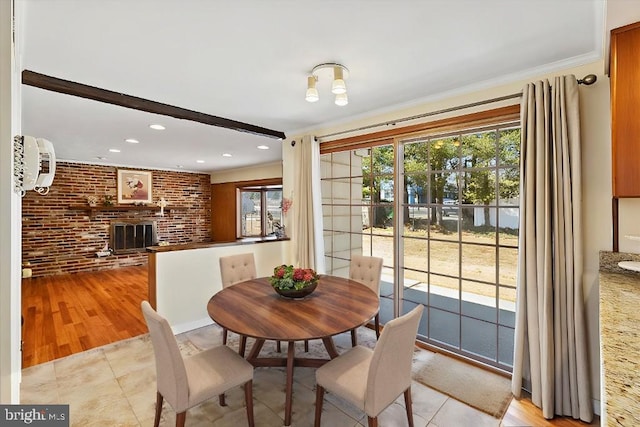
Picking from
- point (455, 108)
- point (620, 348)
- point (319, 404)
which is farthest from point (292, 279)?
point (455, 108)

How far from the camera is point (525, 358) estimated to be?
218 centimetres

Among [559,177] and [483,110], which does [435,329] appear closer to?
[559,177]

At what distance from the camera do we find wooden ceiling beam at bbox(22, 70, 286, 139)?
7.18 ft

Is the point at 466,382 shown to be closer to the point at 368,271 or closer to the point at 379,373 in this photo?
the point at 368,271

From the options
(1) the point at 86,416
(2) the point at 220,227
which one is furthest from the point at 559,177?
(2) the point at 220,227

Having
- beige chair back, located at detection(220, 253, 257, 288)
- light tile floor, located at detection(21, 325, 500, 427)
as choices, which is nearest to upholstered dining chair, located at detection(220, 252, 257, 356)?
beige chair back, located at detection(220, 253, 257, 288)

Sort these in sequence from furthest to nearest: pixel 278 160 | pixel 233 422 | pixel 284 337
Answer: pixel 278 160 < pixel 233 422 < pixel 284 337

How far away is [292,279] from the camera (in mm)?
2238

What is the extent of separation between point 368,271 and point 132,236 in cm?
592

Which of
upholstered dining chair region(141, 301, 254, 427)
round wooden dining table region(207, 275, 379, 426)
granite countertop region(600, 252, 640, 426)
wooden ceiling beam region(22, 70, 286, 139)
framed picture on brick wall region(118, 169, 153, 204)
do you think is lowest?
upholstered dining chair region(141, 301, 254, 427)

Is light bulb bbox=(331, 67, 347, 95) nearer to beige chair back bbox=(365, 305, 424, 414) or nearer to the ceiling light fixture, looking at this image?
the ceiling light fixture

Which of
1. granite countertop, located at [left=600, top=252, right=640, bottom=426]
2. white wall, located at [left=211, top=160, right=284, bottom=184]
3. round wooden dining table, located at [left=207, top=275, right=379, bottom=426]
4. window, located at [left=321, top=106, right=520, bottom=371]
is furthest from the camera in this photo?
white wall, located at [left=211, top=160, right=284, bottom=184]

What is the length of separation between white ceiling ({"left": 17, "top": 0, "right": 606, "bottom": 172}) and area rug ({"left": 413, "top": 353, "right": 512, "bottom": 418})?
7.82ft

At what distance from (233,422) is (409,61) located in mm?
2678
